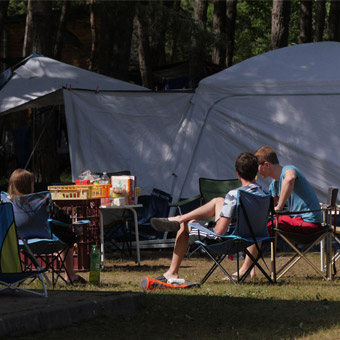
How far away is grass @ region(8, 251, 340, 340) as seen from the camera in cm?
535

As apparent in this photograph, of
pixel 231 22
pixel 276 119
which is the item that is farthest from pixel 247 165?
pixel 231 22

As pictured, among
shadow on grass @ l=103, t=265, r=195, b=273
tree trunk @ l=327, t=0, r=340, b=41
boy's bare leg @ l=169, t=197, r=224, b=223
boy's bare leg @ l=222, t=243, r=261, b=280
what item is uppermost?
tree trunk @ l=327, t=0, r=340, b=41

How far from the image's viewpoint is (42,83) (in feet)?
36.3

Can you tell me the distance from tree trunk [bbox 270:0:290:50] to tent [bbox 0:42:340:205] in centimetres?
499

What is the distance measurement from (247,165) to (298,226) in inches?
30.6

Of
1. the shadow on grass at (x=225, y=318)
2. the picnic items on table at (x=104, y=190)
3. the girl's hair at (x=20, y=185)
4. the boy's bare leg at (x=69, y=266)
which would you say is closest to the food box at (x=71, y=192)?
the picnic items on table at (x=104, y=190)

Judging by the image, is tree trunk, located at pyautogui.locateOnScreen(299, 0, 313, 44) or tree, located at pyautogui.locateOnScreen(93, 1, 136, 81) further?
tree trunk, located at pyautogui.locateOnScreen(299, 0, 313, 44)

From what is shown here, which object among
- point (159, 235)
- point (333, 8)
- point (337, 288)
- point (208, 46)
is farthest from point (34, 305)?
point (333, 8)

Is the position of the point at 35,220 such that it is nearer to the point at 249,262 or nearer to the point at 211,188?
the point at 249,262

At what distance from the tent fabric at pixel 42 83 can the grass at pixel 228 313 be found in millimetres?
3612

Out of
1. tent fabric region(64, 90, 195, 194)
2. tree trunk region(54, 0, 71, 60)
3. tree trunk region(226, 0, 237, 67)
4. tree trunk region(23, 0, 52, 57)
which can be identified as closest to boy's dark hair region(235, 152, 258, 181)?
tent fabric region(64, 90, 195, 194)

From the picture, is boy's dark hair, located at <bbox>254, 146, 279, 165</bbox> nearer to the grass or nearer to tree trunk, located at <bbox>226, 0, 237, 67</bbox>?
the grass

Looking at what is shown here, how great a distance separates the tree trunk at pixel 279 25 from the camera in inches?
644

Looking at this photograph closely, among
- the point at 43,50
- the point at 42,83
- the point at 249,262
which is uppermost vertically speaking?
the point at 43,50
